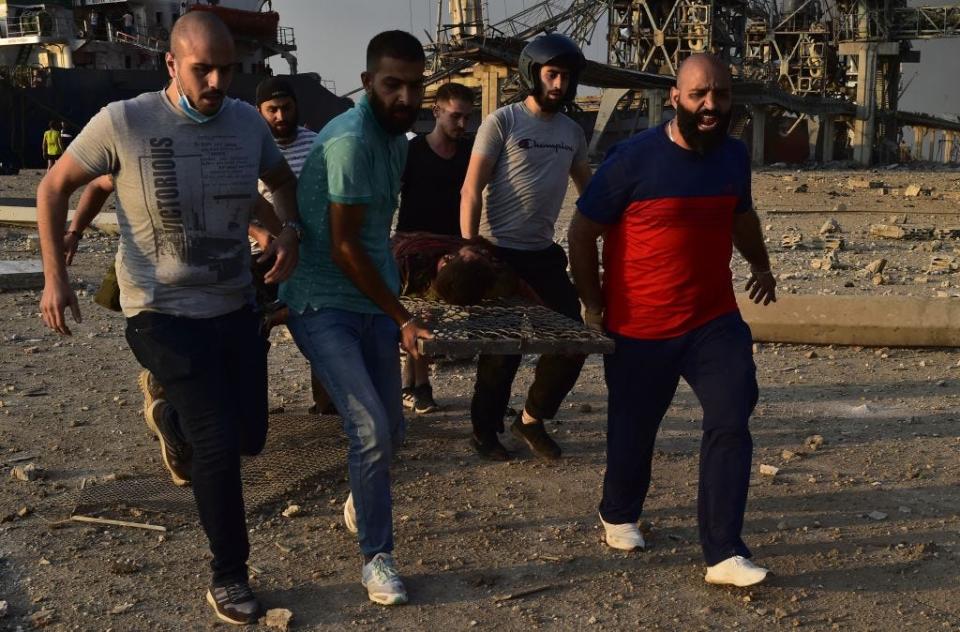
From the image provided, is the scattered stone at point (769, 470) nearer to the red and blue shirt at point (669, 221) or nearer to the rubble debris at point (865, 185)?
the red and blue shirt at point (669, 221)

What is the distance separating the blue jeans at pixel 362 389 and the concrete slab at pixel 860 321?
466 cm

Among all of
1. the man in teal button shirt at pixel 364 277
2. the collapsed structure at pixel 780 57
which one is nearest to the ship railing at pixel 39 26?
the collapsed structure at pixel 780 57

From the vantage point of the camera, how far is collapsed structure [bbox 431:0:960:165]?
41344mm

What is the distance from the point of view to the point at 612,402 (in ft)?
14.7

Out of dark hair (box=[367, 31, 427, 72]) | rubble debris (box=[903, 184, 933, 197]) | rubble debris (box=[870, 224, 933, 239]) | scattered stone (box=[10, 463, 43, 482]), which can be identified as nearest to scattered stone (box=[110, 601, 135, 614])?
scattered stone (box=[10, 463, 43, 482])

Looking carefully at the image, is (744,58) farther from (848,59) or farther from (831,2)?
(848,59)

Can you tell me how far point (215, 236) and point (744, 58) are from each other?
4852cm

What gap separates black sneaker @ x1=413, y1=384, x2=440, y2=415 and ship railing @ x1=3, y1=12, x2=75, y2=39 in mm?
40134

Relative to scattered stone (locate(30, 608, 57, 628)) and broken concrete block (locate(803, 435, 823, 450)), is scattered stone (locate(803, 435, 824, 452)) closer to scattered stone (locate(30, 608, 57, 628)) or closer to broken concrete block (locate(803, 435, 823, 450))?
broken concrete block (locate(803, 435, 823, 450))

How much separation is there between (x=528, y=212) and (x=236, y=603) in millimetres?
2512

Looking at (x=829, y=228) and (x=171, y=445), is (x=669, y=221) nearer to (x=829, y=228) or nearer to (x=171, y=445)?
(x=171, y=445)

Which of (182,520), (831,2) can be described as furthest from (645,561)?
(831,2)

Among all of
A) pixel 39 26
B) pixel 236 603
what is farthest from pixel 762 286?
pixel 39 26

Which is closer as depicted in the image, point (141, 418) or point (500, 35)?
point (141, 418)
